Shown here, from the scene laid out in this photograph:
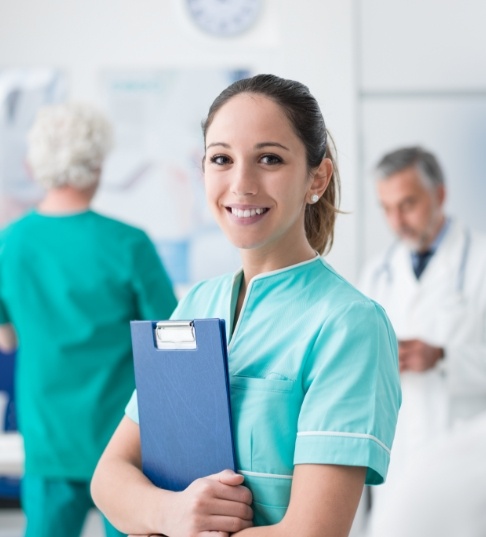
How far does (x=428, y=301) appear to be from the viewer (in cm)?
289

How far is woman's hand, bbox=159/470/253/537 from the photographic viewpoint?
1067 millimetres

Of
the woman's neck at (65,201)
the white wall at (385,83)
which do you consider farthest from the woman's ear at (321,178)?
the white wall at (385,83)

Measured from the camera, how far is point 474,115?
4184 millimetres

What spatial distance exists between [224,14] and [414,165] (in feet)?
6.18

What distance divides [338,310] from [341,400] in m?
0.11

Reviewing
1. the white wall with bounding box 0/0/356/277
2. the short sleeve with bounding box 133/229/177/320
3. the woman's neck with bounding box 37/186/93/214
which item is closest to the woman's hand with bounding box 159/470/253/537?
the short sleeve with bounding box 133/229/177/320

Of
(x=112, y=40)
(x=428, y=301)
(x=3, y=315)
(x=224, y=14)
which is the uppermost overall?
(x=224, y=14)

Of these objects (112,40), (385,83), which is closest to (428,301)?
(385,83)

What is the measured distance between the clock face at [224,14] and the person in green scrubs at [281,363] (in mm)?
3418

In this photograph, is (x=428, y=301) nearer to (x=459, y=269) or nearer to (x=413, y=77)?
(x=459, y=269)

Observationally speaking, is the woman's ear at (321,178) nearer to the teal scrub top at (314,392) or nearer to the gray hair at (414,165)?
the teal scrub top at (314,392)

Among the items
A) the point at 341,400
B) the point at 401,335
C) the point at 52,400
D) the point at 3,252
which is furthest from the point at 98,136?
the point at 341,400

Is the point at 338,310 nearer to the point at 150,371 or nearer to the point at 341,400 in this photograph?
the point at 341,400

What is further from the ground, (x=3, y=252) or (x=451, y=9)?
(x=451, y=9)
